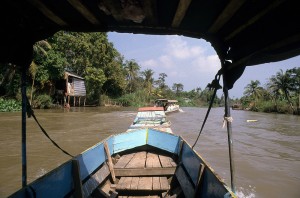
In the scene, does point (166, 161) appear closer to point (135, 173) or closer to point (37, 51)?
point (135, 173)

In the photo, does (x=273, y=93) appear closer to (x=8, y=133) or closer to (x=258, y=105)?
(x=258, y=105)

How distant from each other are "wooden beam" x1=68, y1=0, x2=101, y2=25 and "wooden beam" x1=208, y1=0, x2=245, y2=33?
54.1 inches

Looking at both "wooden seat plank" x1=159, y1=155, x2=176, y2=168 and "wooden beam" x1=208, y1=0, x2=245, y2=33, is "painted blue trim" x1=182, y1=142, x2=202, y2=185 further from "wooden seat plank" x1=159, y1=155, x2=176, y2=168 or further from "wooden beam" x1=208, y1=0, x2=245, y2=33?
"wooden beam" x1=208, y1=0, x2=245, y2=33

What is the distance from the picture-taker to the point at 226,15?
2502 mm

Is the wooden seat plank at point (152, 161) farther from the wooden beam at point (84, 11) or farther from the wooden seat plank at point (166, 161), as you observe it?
the wooden beam at point (84, 11)

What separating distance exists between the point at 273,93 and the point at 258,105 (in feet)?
12.6

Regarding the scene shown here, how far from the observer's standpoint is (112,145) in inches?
253

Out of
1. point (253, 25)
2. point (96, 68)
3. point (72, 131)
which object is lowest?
point (72, 131)

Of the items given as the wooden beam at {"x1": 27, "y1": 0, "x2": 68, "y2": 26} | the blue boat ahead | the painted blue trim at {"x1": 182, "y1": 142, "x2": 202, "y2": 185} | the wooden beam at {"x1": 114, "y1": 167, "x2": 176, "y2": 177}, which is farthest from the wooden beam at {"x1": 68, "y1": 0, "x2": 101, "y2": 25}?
the wooden beam at {"x1": 114, "y1": 167, "x2": 176, "y2": 177}

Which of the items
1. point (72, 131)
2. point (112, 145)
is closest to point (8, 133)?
point (72, 131)

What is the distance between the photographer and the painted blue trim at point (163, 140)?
643 cm

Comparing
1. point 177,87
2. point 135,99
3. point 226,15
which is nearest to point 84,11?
point 226,15

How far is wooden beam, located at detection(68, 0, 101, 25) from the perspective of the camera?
2.33 metres

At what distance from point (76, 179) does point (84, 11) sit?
2.59 meters
